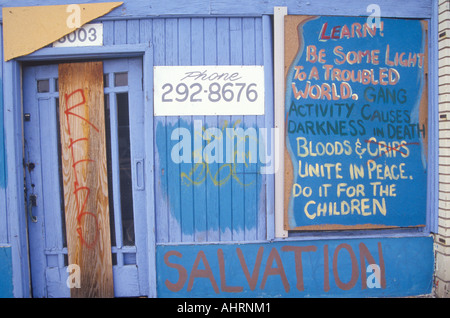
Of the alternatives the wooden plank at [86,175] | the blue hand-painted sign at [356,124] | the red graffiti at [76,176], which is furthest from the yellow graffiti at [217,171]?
the red graffiti at [76,176]

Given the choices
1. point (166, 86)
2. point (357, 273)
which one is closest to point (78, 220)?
point (166, 86)

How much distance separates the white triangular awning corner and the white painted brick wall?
11.9ft

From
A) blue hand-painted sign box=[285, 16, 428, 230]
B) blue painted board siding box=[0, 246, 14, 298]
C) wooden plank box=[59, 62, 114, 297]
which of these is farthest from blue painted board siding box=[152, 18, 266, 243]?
blue painted board siding box=[0, 246, 14, 298]

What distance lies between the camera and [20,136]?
2998 millimetres

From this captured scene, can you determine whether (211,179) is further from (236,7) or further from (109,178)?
(236,7)

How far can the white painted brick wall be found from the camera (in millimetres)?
2975

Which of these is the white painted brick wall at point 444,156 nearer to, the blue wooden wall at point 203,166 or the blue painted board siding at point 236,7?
the blue painted board siding at point 236,7

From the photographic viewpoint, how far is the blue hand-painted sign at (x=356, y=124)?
9.86 ft

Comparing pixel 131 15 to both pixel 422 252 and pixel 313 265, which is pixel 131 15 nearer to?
pixel 313 265

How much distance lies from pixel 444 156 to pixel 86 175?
4084mm

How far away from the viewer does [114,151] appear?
308 cm

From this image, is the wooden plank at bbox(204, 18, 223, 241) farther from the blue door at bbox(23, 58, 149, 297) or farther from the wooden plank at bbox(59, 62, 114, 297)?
the wooden plank at bbox(59, 62, 114, 297)

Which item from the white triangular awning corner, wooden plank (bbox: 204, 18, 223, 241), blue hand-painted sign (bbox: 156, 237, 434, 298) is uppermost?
the white triangular awning corner
